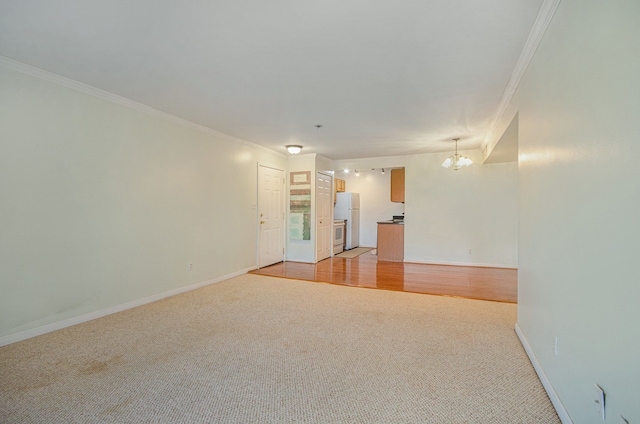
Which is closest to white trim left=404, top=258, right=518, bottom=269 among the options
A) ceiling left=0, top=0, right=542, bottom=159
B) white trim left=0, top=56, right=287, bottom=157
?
ceiling left=0, top=0, right=542, bottom=159

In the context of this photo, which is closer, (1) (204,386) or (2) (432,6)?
(2) (432,6)

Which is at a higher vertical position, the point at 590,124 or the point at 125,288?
the point at 590,124

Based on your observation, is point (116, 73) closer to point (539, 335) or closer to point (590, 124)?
point (590, 124)

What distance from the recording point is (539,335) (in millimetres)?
2150

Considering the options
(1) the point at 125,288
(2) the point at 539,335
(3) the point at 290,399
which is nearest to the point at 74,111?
(1) the point at 125,288

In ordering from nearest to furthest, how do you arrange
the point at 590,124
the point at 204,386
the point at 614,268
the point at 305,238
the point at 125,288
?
the point at 614,268 < the point at 590,124 < the point at 204,386 < the point at 125,288 < the point at 305,238

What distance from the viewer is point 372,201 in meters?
9.85

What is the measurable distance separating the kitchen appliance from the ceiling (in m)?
4.41

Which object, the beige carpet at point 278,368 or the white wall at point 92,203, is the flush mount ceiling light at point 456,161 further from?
the white wall at point 92,203

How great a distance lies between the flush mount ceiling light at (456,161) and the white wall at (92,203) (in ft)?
13.7

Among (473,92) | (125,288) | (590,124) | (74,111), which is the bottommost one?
(125,288)

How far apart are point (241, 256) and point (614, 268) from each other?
16.7 ft

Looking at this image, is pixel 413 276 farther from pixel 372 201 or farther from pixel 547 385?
pixel 372 201

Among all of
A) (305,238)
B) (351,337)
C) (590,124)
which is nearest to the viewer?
(590,124)
